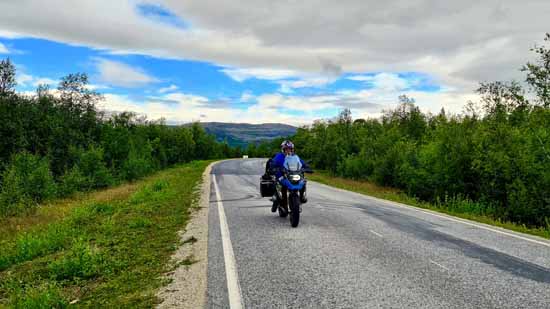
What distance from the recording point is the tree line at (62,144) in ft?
82.8

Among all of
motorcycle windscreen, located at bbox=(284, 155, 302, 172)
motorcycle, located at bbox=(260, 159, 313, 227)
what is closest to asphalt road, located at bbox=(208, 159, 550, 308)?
motorcycle, located at bbox=(260, 159, 313, 227)

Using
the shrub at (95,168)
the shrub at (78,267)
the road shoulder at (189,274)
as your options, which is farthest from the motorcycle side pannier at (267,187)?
the shrub at (95,168)

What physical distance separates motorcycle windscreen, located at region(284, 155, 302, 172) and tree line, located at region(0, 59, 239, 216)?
16038 millimetres

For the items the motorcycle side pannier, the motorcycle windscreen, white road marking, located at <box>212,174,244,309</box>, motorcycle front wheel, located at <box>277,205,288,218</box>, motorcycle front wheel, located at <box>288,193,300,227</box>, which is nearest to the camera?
white road marking, located at <box>212,174,244,309</box>

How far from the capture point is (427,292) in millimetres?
4926

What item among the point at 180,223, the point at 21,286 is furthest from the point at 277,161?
the point at 21,286

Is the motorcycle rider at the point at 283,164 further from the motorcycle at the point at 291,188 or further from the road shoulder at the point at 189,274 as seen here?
the road shoulder at the point at 189,274

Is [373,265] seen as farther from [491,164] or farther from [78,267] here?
[491,164]

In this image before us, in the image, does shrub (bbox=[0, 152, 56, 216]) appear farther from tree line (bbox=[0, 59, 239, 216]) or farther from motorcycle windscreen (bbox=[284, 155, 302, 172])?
motorcycle windscreen (bbox=[284, 155, 302, 172])

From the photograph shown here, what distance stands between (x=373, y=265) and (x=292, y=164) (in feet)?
13.7

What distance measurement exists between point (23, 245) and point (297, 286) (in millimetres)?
7059

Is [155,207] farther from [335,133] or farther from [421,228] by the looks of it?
[335,133]

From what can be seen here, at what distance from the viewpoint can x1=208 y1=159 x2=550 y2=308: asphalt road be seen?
4.72 m

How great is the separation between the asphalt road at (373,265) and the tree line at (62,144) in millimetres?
17081
